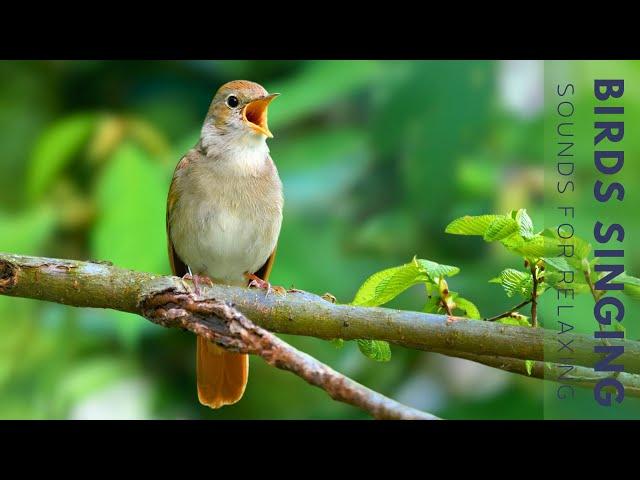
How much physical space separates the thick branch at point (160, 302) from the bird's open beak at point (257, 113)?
1.39 m

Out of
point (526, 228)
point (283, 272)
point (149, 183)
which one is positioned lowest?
point (526, 228)

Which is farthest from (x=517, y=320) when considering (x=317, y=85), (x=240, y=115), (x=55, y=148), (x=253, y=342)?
(x=55, y=148)

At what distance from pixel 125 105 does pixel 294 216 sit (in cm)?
121

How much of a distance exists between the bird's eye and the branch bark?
1.31m

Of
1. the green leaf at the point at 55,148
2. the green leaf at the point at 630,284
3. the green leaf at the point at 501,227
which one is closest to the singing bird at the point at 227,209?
the green leaf at the point at 55,148

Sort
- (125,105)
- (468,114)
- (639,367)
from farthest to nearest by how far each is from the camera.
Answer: (125,105)
(468,114)
(639,367)

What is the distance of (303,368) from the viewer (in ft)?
6.04

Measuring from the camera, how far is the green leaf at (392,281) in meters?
2.17

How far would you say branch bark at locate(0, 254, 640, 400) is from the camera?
217cm

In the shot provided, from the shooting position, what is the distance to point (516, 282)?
2271mm

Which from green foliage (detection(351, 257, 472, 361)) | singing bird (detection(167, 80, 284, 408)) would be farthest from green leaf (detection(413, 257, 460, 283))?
singing bird (detection(167, 80, 284, 408))

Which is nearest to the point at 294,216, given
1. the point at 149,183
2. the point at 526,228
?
the point at 149,183

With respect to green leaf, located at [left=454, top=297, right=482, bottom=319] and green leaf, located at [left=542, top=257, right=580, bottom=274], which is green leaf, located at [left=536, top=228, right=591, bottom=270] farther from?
green leaf, located at [left=454, top=297, right=482, bottom=319]

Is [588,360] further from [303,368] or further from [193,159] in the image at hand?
[193,159]
